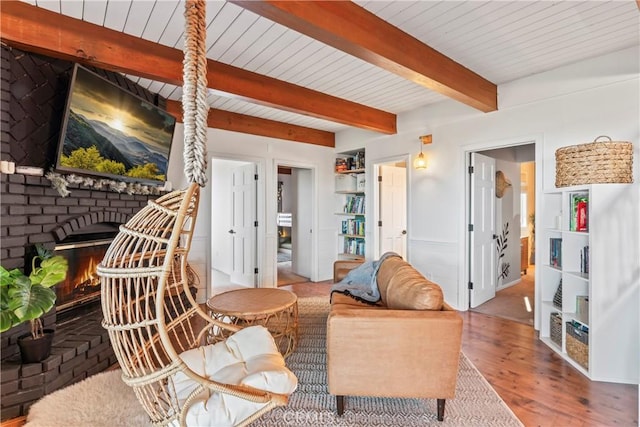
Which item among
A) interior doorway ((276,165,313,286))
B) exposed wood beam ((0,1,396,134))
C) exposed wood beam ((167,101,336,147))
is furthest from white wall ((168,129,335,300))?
exposed wood beam ((0,1,396,134))

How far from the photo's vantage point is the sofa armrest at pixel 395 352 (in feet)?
5.71

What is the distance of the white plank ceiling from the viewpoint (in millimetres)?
2070

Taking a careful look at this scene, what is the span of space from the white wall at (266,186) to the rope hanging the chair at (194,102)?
3.10m

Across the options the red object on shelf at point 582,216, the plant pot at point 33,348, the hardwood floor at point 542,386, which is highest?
the red object on shelf at point 582,216

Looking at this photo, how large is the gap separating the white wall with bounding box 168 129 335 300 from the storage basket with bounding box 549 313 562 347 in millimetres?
3307

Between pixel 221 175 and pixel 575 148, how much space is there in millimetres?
5017

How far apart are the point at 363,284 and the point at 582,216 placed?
1.90 metres

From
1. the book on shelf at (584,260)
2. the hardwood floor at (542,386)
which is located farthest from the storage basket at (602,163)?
the hardwood floor at (542,386)

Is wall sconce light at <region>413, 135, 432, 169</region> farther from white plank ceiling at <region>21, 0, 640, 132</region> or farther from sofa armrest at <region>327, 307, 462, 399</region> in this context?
sofa armrest at <region>327, 307, 462, 399</region>

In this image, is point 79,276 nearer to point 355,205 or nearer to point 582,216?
point 355,205

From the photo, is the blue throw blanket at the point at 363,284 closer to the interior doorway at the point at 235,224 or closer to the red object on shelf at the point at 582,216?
the red object on shelf at the point at 582,216

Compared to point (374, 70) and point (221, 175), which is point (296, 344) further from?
point (221, 175)

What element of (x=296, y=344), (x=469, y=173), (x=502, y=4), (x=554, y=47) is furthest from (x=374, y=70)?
(x=296, y=344)

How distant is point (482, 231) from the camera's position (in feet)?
13.4
